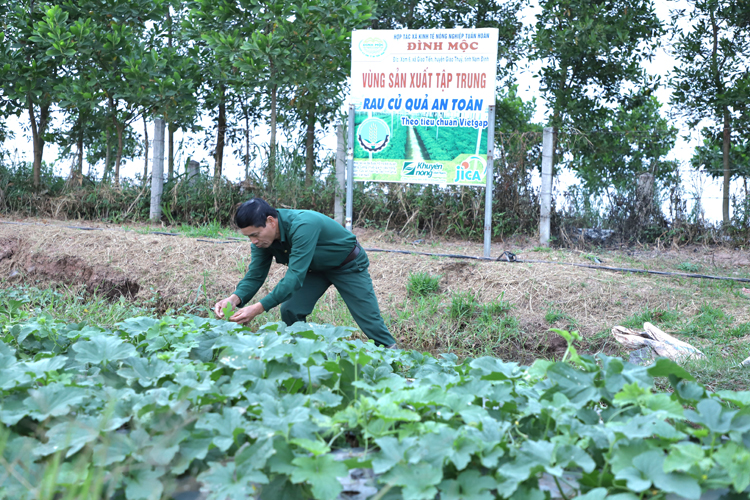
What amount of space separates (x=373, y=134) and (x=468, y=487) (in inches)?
251

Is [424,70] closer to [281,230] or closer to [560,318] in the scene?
[560,318]

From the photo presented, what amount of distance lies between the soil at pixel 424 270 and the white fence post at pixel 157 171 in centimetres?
103

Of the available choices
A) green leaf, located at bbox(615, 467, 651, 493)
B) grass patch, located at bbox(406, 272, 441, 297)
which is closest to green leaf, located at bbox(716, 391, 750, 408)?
green leaf, located at bbox(615, 467, 651, 493)

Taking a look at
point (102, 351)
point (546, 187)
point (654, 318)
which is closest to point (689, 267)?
point (654, 318)

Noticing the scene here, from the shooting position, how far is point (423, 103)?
7.07 m

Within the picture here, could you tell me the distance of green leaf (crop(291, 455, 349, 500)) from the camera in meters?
1.10

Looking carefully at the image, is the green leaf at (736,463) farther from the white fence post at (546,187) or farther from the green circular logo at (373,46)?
the white fence post at (546,187)

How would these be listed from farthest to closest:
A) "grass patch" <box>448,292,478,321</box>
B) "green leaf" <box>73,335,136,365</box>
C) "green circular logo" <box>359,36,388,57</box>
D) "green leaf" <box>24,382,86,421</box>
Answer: "green circular logo" <box>359,36,388,57</box>
"grass patch" <box>448,292,478,321</box>
"green leaf" <box>73,335,136,365</box>
"green leaf" <box>24,382,86,421</box>

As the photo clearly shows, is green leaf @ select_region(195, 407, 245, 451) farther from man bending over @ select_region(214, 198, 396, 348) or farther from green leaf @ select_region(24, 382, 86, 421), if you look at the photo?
man bending over @ select_region(214, 198, 396, 348)

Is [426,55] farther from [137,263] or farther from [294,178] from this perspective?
[137,263]

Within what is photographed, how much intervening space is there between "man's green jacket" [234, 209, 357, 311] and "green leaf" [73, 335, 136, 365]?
5.47 ft

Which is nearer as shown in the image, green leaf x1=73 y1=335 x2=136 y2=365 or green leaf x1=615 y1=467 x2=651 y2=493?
green leaf x1=615 y1=467 x2=651 y2=493

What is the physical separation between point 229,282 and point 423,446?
5.34 metres

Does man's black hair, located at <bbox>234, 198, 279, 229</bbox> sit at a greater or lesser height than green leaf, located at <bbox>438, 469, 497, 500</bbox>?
greater
